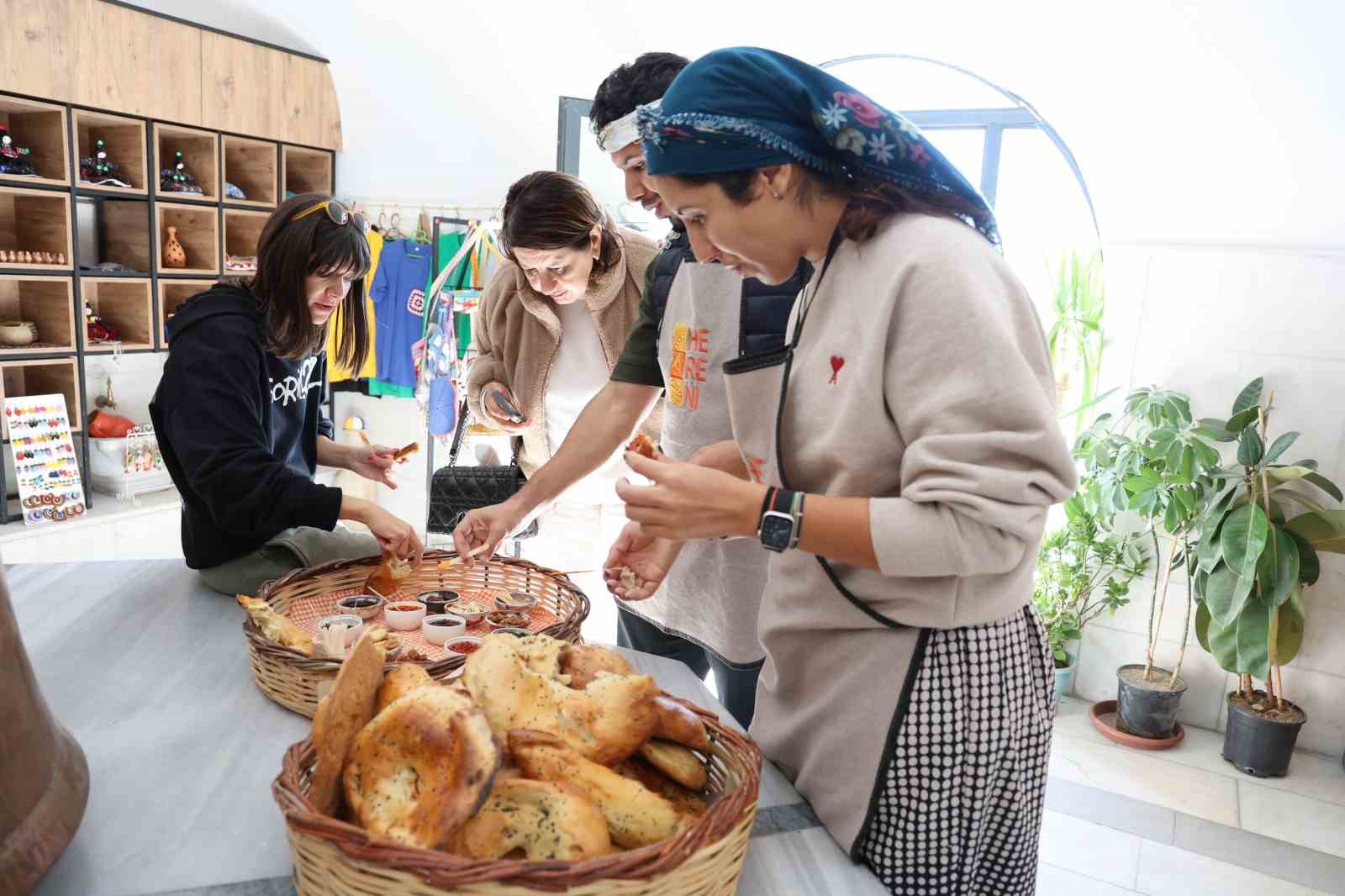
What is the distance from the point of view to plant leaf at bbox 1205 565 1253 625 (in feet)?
11.4

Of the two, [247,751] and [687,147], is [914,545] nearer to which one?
[687,147]

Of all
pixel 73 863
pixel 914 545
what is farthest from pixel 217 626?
pixel 914 545

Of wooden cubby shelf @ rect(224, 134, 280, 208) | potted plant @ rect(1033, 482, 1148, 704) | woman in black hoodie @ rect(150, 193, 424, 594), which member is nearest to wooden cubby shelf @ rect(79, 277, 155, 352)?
wooden cubby shelf @ rect(224, 134, 280, 208)

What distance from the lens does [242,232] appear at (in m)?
5.91

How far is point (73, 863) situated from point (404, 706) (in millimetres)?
411

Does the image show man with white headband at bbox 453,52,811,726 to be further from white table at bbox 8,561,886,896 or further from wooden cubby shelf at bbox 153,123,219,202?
wooden cubby shelf at bbox 153,123,219,202

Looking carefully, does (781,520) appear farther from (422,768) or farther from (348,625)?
(348,625)

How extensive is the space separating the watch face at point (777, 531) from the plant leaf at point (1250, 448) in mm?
3294

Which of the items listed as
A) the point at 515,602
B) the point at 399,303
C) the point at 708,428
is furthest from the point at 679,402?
the point at 399,303

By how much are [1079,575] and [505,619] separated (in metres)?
3.16

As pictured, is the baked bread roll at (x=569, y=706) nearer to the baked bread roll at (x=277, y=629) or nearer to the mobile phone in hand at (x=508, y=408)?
the baked bread roll at (x=277, y=629)

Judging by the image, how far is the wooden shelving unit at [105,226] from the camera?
185 inches

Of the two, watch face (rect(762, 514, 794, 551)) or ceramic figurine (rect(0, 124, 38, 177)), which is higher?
ceramic figurine (rect(0, 124, 38, 177))

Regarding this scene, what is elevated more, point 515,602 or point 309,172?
point 309,172
